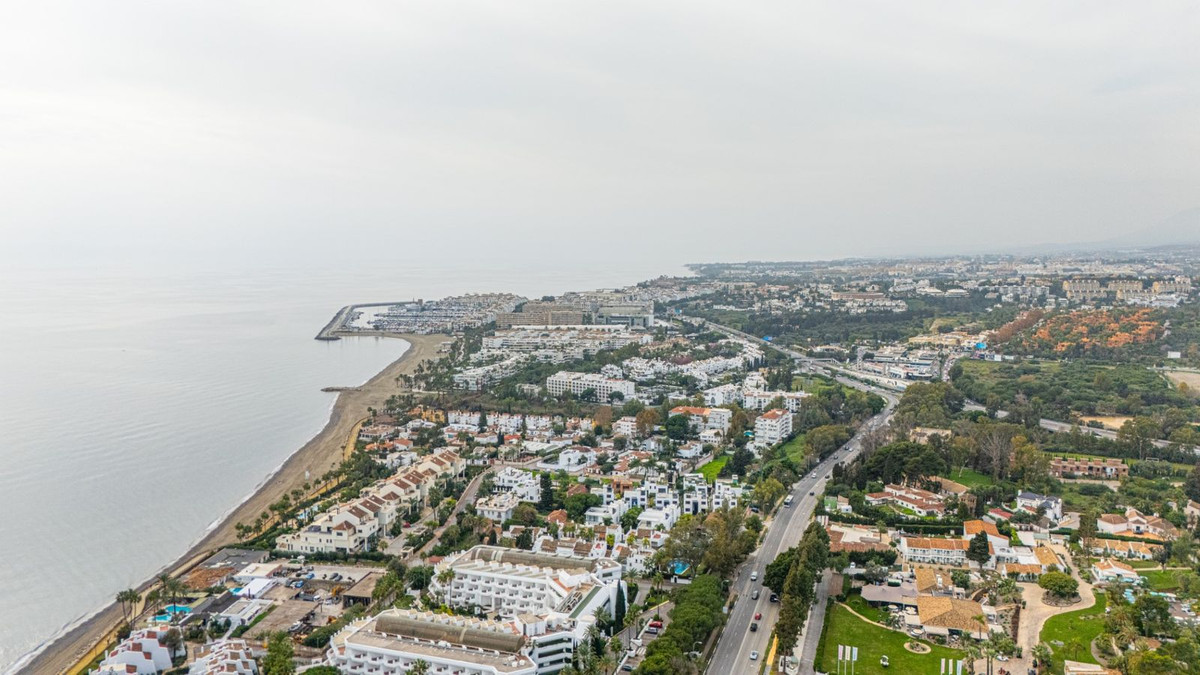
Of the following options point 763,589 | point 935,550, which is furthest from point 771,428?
point 763,589

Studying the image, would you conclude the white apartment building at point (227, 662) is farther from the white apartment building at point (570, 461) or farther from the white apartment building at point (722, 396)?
the white apartment building at point (722, 396)

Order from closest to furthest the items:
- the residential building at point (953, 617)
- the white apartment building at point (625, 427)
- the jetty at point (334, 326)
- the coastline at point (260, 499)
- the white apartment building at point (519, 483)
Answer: the residential building at point (953, 617), the coastline at point (260, 499), the white apartment building at point (519, 483), the white apartment building at point (625, 427), the jetty at point (334, 326)

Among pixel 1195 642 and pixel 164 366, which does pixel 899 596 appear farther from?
pixel 164 366

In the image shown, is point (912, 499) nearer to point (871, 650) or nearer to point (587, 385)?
point (871, 650)

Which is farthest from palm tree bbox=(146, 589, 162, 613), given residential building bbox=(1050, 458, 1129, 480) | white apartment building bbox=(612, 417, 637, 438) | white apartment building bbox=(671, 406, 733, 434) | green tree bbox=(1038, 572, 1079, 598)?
residential building bbox=(1050, 458, 1129, 480)

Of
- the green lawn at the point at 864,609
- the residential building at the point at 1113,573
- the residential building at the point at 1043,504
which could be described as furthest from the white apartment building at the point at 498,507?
the residential building at the point at 1113,573

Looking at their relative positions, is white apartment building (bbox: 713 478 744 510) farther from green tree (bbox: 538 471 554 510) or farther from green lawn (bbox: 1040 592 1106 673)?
green lawn (bbox: 1040 592 1106 673)
